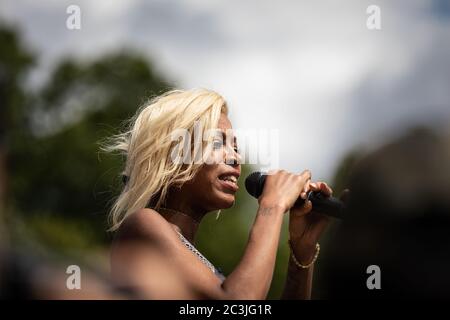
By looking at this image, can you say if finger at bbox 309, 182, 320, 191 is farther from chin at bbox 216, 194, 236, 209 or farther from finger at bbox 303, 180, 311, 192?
chin at bbox 216, 194, 236, 209

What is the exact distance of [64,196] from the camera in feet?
126

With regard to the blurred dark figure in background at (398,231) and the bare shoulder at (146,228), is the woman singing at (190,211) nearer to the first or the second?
the bare shoulder at (146,228)

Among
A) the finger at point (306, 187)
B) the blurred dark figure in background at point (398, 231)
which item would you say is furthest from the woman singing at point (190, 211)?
the blurred dark figure in background at point (398, 231)

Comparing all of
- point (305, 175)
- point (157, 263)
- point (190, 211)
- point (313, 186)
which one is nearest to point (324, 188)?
point (313, 186)

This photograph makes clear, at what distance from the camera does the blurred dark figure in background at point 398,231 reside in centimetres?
263

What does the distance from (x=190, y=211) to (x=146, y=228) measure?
336mm

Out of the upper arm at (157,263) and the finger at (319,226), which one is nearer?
the upper arm at (157,263)

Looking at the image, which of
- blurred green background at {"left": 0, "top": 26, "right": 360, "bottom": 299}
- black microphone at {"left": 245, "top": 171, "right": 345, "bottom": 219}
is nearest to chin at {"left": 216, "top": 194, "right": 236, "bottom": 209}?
black microphone at {"left": 245, "top": 171, "right": 345, "bottom": 219}

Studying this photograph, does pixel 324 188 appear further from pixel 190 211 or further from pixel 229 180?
pixel 190 211

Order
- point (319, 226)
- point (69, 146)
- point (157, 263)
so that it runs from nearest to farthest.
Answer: point (157, 263), point (319, 226), point (69, 146)

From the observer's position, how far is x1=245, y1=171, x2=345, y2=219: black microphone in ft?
10.2

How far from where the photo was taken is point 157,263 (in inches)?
107

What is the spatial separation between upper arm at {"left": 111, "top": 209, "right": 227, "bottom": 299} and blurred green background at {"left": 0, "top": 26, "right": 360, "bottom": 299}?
1184 inches
